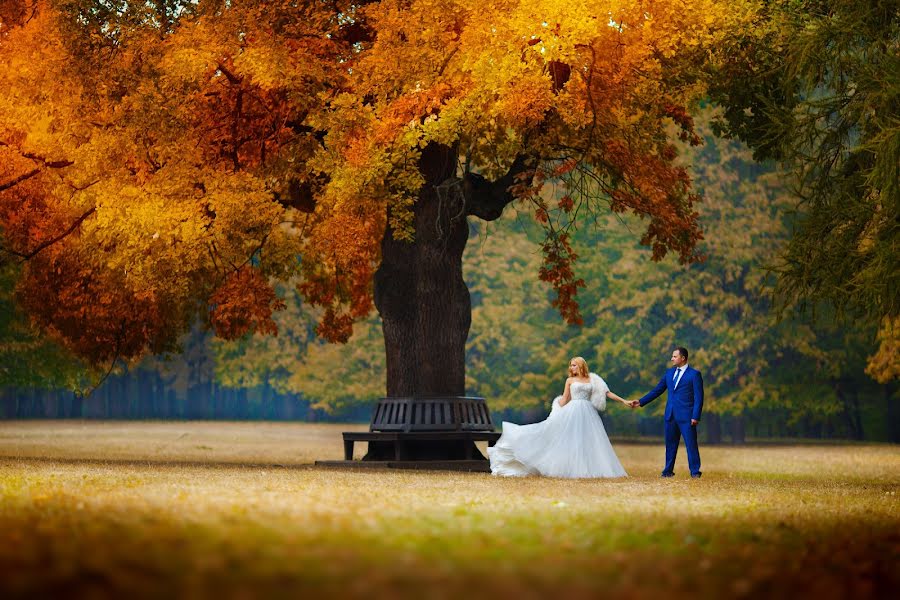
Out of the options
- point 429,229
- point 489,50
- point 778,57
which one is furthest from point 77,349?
point 778,57

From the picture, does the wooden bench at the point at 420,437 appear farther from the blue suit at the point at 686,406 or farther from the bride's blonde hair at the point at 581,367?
the blue suit at the point at 686,406

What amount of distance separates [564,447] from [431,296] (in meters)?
A: 4.16

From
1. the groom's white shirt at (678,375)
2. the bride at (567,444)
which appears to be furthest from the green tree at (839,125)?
the bride at (567,444)

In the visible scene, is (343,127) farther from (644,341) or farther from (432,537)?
(644,341)

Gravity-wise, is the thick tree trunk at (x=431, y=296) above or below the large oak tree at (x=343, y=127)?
below

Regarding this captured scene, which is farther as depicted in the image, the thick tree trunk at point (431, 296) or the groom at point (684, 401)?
the thick tree trunk at point (431, 296)

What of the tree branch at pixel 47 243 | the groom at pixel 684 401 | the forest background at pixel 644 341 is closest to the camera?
the groom at pixel 684 401

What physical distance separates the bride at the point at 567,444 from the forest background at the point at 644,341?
70.0 feet

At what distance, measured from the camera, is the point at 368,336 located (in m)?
61.2

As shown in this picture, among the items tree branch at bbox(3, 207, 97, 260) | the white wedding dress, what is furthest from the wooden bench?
tree branch at bbox(3, 207, 97, 260)

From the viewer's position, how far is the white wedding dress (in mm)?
20000

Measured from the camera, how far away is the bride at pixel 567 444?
65.6 ft

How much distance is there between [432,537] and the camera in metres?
9.80

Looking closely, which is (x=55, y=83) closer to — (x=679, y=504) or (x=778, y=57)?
(x=778, y=57)
